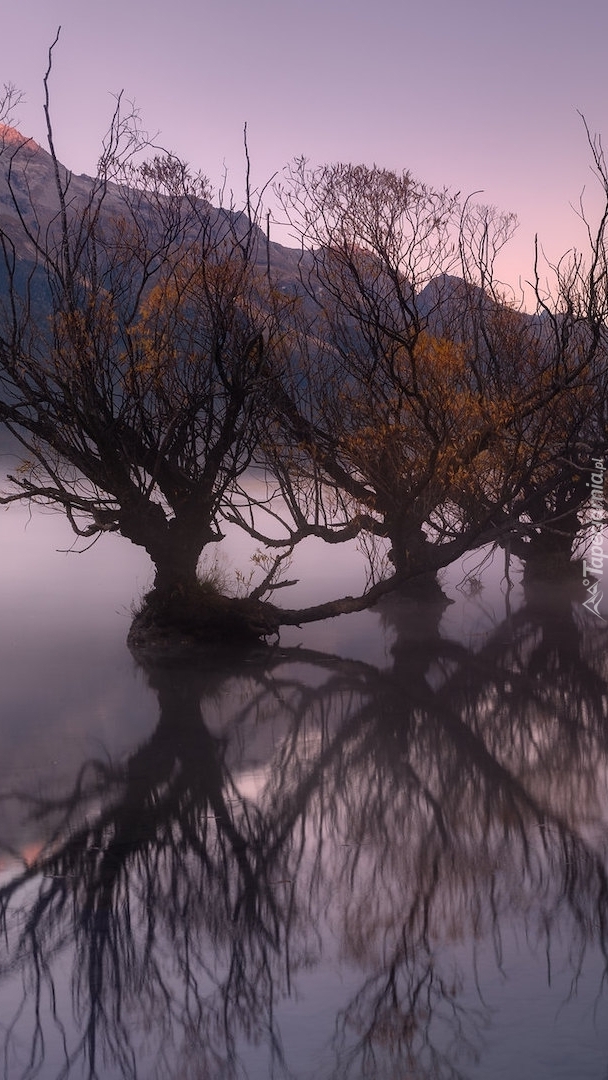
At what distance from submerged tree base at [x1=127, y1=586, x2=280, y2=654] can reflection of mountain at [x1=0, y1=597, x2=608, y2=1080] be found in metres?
2.31

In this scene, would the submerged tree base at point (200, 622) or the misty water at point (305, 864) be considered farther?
the submerged tree base at point (200, 622)

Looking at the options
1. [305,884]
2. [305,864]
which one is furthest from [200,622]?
[305,884]

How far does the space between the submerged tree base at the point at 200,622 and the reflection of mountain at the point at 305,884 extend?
231 cm

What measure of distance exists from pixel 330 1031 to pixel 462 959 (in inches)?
42.0

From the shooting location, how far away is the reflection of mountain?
5773 millimetres

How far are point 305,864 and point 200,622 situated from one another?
293 inches

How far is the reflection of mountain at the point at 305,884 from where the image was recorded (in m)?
5.77

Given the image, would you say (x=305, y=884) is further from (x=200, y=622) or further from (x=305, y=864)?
(x=200, y=622)

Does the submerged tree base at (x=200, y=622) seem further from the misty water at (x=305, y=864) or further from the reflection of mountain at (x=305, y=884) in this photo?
the reflection of mountain at (x=305, y=884)

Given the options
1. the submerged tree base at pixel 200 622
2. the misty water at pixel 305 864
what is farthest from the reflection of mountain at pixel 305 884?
the submerged tree base at pixel 200 622

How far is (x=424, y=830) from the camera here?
8797 mm

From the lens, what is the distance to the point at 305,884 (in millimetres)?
7652

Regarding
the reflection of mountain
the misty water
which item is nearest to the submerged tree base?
the misty water

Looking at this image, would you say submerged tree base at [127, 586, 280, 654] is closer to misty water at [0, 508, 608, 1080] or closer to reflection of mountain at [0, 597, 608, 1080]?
misty water at [0, 508, 608, 1080]
